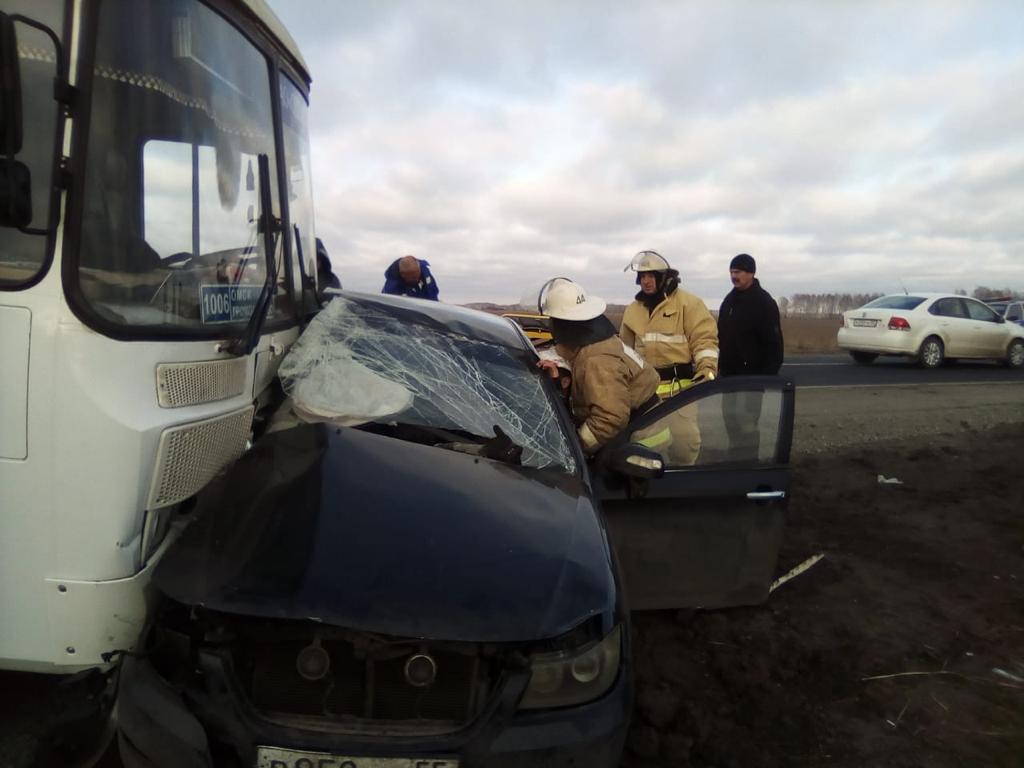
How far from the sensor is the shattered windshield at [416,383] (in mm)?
2771

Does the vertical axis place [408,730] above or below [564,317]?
below

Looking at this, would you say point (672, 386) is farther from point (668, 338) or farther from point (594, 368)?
point (594, 368)

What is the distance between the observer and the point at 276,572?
6.14 ft

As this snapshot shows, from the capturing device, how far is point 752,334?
19.3 feet

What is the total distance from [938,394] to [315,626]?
1302 centimetres

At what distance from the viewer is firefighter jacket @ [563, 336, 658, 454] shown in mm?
3359

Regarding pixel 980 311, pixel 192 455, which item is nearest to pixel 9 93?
pixel 192 455

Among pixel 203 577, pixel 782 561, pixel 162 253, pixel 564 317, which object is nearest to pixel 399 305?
pixel 564 317

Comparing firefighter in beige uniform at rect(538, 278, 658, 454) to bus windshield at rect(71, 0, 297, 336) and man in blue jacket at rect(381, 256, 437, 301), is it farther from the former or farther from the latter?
man in blue jacket at rect(381, 256, 437, 301)

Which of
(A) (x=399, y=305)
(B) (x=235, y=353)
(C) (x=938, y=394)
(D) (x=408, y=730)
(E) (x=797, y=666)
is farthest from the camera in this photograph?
(C) (x=938, y=394)

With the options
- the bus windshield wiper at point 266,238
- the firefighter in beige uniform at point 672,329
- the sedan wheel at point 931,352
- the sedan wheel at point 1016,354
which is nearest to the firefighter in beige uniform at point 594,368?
the firefighter in beige uniform at point 672,329

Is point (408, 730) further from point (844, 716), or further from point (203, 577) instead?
→ point (844, 716)

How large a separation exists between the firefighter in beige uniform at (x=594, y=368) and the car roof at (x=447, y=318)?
0.26 meters

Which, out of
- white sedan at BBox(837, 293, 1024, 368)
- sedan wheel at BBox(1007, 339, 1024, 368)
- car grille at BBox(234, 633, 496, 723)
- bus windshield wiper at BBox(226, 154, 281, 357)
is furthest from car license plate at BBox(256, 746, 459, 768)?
sedan wheel at BBox(1007, 339, 1024, 368)
